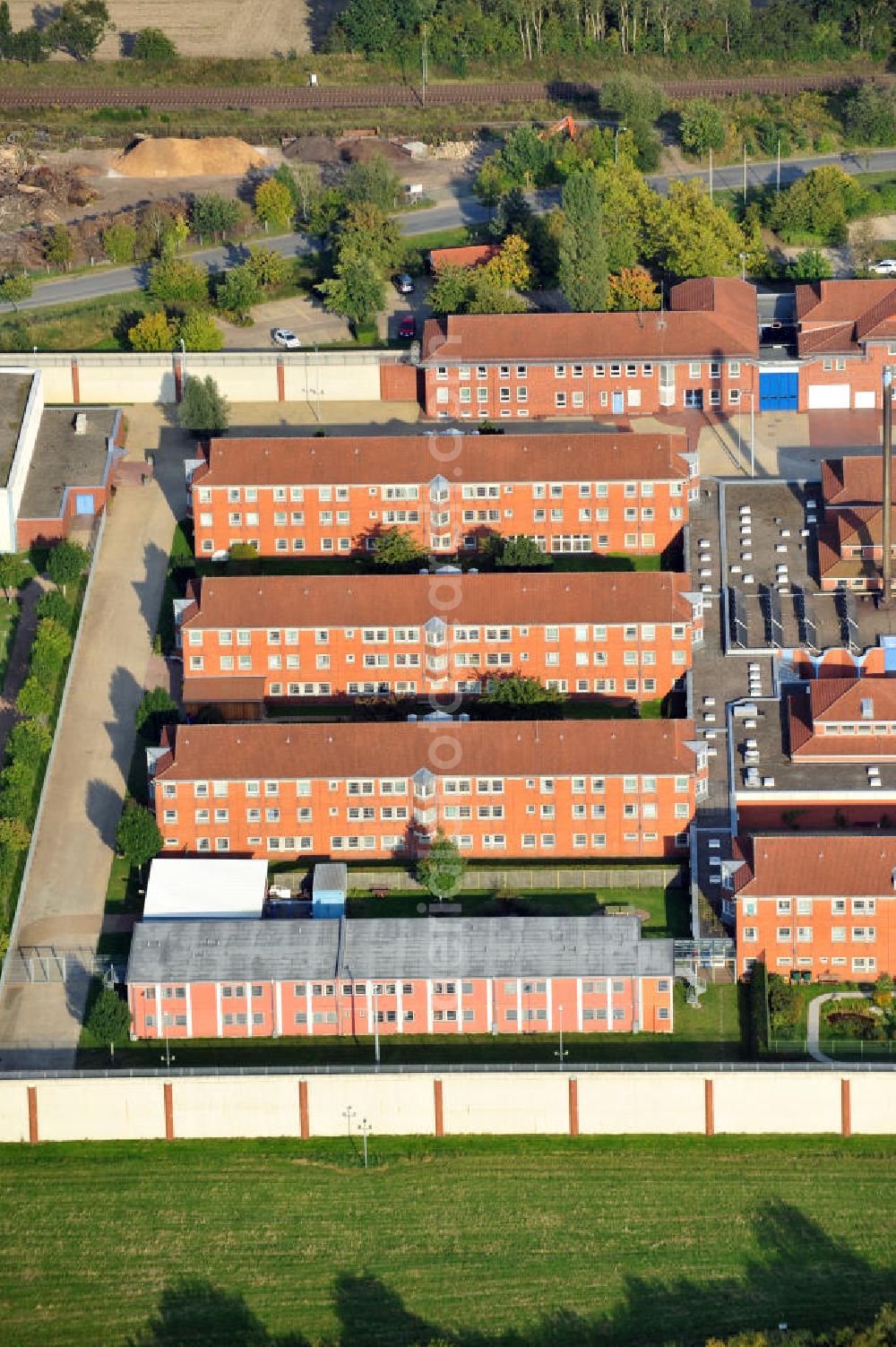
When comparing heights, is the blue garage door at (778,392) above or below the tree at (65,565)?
above

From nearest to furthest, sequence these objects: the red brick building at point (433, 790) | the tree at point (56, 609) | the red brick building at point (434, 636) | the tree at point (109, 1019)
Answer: the tree at point (109, 1019) < the red brick building at point (433, 790) < the red brick building at point (434, 636) < the tree at point (56, 609)

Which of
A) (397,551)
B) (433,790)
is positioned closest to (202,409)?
(397,551)

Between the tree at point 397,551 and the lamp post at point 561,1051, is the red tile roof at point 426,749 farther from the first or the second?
the tree at point 397,551

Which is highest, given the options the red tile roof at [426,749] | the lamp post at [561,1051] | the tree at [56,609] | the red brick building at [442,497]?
the red brick building at [442,497]

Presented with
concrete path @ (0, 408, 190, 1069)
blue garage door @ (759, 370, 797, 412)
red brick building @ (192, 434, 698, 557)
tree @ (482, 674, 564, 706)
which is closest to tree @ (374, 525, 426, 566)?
red brick building @ (192, 434, 698, 557)

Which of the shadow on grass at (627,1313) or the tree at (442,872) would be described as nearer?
the shadow on grass at (627,1313)

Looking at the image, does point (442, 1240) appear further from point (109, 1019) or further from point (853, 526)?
point (853, 526)

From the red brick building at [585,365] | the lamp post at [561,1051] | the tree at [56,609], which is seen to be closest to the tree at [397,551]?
the red brick building at [585,365]

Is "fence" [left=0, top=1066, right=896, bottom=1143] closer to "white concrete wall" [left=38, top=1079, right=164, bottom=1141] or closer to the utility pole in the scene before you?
"white concrete wall" [left=38, top=1079, right=164, bottom=1141]
